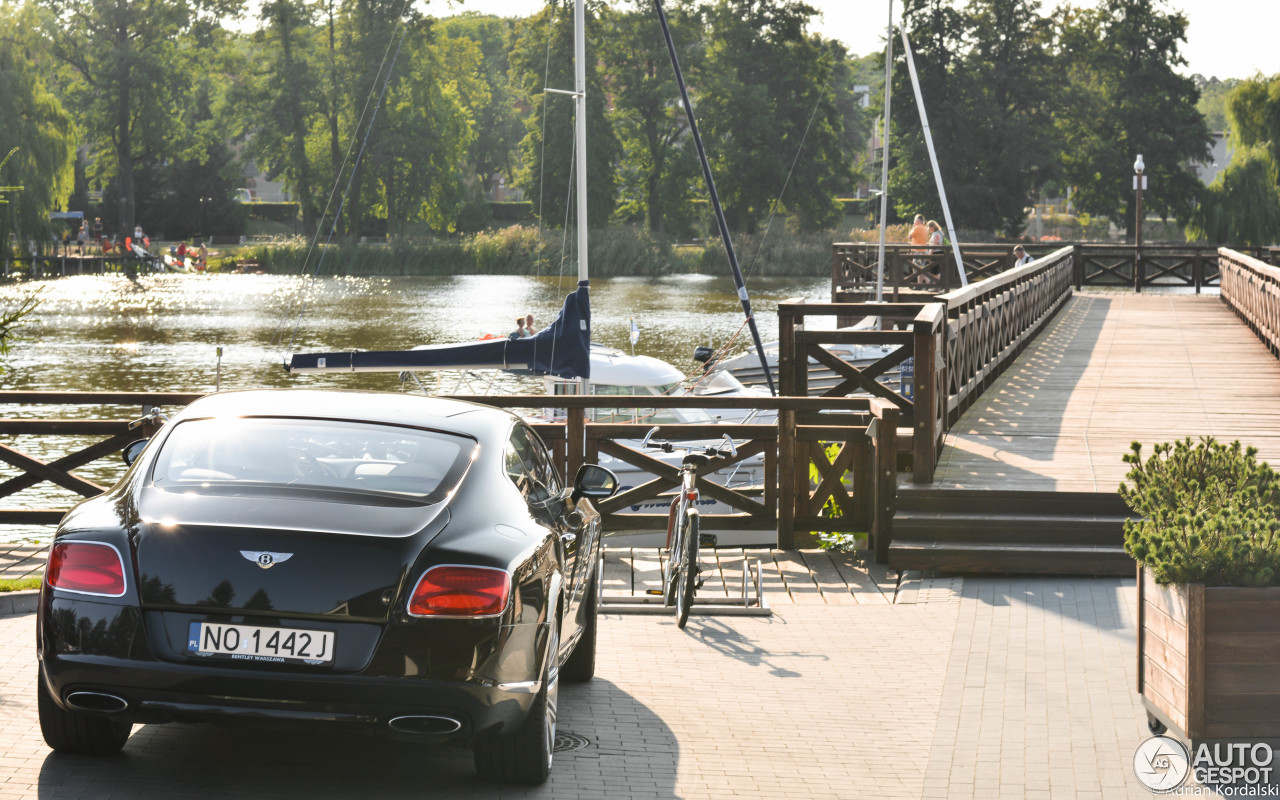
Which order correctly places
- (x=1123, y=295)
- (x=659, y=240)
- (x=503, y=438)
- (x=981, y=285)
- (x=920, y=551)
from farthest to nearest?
(x=659, y=240)
(x=1123, y=295)
(x=981, y=285)
(x=920, y=551)
(x=503, y=438)

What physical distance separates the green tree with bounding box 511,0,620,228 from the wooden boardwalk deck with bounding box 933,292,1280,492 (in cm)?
5893

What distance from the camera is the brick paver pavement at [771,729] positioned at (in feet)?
17.0

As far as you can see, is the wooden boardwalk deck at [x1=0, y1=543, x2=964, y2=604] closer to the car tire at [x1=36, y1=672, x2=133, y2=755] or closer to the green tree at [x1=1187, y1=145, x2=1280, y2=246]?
the car tire at [x1=36, y1=672, x2=133, y2=755]

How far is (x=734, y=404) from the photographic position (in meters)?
10.9

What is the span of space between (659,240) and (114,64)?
112 feet

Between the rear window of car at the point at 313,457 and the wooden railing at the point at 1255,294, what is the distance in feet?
59.0

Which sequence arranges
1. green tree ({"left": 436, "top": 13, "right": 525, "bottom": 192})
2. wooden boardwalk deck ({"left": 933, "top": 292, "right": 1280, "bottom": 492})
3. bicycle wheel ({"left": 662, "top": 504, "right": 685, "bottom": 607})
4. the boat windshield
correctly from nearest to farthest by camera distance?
bicycle wheel ({"left": 662, "top": 504, "right": 685, "bottom": 607}) < wooden boardwalk deck ({"left": 933, "top": 292, "right": 1280, "bottom": 492}) < the boat windshield < green tree ({"left": 436, "top": 13, "right": 525, "bottom": 192})

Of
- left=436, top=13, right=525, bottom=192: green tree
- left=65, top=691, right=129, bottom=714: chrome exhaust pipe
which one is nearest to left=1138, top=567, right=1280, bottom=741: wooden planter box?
left=65, top=691, right=129, bottom=714: chrome exhaust pipe

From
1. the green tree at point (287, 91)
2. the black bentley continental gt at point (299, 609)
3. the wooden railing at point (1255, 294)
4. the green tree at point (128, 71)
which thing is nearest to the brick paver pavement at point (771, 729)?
the black bentley continental gt at point (299, 609)

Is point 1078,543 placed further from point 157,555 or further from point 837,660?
point 157,555

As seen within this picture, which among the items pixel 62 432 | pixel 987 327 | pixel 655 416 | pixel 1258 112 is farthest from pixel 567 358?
pixel 1258 112

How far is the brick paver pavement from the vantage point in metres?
5.18

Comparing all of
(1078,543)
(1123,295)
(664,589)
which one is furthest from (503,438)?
(1123,295)

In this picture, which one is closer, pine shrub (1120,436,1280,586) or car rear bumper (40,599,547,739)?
car rear bumper (40,599,547,739)
